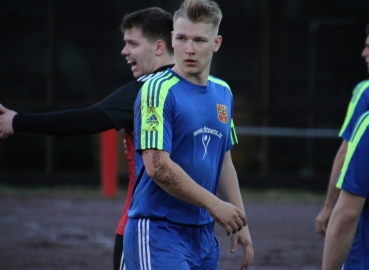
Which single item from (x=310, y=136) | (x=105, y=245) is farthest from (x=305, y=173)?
(x=105, y=245)

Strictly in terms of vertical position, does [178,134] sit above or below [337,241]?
above

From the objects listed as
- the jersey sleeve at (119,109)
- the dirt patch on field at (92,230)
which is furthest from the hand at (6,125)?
the dirt patch on field at (92,230)

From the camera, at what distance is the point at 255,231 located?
1046 cm

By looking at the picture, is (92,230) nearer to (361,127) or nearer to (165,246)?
(165,246)

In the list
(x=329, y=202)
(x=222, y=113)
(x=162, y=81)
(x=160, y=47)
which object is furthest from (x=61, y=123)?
(x=329, y=202)

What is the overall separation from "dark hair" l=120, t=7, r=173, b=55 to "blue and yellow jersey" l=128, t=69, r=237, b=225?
0.91 meters

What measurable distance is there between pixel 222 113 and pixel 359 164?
793mm

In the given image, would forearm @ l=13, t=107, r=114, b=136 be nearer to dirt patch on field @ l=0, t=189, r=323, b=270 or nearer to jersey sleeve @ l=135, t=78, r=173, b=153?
jersey sleeve @ l=135, t=78, r=173, b=153

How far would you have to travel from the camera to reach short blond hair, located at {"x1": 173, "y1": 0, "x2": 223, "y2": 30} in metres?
3.84

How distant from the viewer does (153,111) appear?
12.3 ft

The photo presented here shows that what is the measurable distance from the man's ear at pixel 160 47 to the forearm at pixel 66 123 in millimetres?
588

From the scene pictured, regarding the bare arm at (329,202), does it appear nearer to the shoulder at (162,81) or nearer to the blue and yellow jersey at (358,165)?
the blue and yellow jersey at (358,165)

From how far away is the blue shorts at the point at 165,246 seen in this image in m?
3.81

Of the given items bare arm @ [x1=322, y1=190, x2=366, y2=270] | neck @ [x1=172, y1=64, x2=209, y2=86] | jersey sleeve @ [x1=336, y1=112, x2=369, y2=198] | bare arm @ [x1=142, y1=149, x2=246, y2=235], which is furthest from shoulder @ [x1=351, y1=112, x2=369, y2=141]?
neck @ [x1=172, y1=64, x2=209, y2=86]
